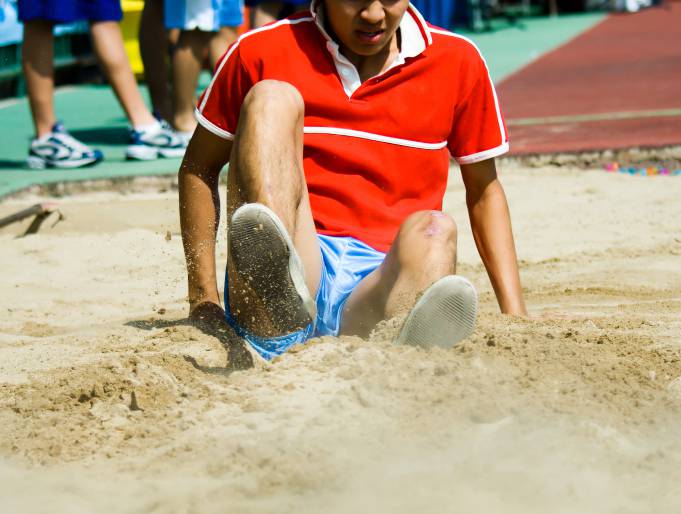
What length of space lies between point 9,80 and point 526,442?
7696mm

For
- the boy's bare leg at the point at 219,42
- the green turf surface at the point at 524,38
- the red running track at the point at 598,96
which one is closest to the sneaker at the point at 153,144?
the boy's bare leg at the point at 219,42

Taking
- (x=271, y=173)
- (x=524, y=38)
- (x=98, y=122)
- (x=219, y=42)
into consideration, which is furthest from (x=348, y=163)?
(x=524, y=38)

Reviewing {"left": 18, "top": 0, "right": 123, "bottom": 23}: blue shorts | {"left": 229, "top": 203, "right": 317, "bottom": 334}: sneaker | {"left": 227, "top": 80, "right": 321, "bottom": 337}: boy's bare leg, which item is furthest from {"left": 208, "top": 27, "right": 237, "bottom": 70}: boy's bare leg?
{"left": 229, "top": 203, "right": 317, "bottom": 334}: sneaker

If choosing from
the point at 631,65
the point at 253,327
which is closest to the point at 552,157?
the point at 253,327

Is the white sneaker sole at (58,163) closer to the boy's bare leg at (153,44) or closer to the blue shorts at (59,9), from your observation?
the blue shorts at (59,9)

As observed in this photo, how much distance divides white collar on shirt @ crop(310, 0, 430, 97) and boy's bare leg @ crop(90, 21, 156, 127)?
3.02 m

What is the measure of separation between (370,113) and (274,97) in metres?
0.38

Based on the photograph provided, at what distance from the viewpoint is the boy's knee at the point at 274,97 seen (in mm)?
2721

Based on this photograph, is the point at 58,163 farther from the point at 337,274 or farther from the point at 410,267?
the point at 410,267

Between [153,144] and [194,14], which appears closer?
[194,14]

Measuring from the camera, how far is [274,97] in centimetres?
273

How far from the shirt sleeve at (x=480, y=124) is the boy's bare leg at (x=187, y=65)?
322 cm

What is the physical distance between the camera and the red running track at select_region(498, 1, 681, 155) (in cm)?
651

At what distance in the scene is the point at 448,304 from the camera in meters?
2.51
